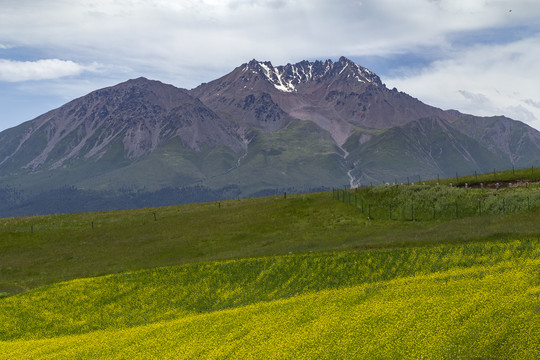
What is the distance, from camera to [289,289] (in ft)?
144

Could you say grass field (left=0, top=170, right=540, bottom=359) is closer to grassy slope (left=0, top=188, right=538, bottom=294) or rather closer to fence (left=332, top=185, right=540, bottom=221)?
grassy slope (left=0, top=188, right=538, bottom=294)

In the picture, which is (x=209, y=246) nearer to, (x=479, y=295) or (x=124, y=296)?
(x=124, y=296)

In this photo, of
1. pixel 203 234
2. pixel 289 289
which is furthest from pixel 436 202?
pixel 289 289

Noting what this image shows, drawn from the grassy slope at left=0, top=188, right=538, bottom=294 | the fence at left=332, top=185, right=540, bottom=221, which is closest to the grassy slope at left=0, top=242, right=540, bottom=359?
the grassy slope at left=0, top=188, right=538, bottom=294

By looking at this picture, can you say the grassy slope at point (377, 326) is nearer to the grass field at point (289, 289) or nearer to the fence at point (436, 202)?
the grass field at point (289, 289)

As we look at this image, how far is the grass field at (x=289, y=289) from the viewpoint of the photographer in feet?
78.2

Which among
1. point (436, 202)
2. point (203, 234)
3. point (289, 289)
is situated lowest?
point (289, 289)

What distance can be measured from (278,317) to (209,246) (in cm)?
5189

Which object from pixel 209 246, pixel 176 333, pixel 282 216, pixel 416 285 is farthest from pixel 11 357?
pixel 282 216

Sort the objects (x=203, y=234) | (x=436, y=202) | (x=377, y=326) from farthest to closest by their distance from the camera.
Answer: (x=203, y=234) < (x=436, y=202) < (x=377, y=326)

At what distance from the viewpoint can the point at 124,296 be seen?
51.5m

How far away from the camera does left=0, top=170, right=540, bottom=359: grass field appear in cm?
2384

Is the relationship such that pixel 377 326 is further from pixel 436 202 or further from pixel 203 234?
pixel 203 234

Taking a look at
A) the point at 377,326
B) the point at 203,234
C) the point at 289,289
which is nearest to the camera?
the point at 377,326
